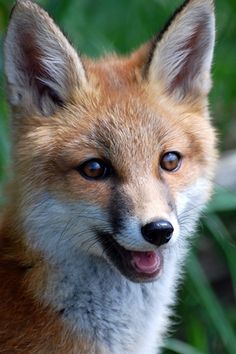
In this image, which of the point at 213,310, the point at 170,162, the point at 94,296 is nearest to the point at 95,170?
the point at 170,162

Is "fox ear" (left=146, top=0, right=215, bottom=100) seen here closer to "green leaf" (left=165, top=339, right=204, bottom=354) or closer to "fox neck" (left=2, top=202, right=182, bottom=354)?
"fox neck" (left=2, top=202, right=182, bottom=354)

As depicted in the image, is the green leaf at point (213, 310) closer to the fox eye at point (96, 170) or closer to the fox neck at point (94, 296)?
the fox neck at point (94, 296)

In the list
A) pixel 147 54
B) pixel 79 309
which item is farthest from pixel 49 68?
pixel 79 309

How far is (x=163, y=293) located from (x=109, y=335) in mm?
303

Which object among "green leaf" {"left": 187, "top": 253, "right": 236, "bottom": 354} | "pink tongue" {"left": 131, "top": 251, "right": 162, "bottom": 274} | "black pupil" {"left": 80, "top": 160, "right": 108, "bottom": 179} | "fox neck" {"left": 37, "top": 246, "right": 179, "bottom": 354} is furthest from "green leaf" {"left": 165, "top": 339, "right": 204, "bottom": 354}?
"black pupil" {"left": 80, "top": 160, "right": 108, "bottom": 179}

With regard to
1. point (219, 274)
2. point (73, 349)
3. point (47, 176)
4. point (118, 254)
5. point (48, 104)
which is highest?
point (48, 104)

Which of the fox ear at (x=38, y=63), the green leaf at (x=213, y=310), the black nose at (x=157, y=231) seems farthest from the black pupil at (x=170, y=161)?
the green leaf at (x=213, y=310)

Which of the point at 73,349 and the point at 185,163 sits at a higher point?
the point at 185,163

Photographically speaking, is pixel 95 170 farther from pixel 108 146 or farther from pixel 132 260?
pixel 132 260

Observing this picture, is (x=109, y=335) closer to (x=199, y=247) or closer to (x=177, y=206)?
(x=177, y=206)

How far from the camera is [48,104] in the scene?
3553 mm

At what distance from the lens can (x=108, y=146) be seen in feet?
10.9

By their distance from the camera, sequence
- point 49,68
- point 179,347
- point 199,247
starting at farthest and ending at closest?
point 199,247 → point 179,347 → point 49,68

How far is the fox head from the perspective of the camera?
3.28 meters
